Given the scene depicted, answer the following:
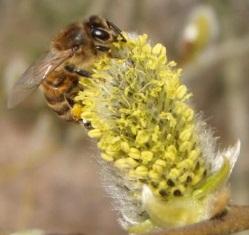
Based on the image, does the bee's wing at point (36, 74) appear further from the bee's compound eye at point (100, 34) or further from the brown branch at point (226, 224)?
the brown branch at point (226, 224)

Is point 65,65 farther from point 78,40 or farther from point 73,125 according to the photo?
point 73,125

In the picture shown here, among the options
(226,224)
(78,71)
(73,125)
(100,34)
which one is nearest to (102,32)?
(100,34)

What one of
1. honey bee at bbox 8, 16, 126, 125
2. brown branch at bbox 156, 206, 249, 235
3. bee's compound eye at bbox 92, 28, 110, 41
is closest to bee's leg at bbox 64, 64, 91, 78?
honey bee at bbox 8, 16, 126, 125

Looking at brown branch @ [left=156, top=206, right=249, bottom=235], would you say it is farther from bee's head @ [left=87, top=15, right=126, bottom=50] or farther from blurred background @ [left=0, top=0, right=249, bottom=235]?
bee's head @ [left=87, top=15, right=126, bottom=50]

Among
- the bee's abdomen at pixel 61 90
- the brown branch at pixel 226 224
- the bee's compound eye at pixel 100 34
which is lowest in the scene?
the brown branch at pixel 226 224

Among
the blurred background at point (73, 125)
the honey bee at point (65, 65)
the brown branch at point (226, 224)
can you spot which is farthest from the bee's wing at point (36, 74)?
the brown branch at point (226, 224)

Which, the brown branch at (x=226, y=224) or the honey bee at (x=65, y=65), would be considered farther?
the honey bee at (x=65, y=65)

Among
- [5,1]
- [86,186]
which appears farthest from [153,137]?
[86,186]
